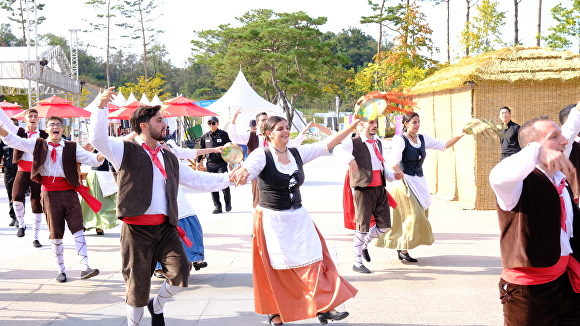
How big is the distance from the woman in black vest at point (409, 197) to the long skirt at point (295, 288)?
2602 mm

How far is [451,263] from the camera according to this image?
7.00m

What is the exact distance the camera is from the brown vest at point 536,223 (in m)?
3.00

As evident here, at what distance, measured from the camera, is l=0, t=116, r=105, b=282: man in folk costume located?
21.1ft

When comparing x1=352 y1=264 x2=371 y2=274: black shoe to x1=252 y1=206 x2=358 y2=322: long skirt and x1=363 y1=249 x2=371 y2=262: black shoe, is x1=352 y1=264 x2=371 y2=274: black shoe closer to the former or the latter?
x1=363 y1=249 x2=371 y2=262: black shoe

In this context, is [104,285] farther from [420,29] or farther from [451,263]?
[420,29]

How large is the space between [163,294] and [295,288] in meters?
1.03

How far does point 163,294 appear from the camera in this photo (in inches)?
174

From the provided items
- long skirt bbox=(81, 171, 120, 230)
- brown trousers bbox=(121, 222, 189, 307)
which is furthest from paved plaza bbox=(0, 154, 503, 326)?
brown trousers bbox=(121, 222, 189, 307)

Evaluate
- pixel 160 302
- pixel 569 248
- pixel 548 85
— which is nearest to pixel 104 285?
pixel 160 302

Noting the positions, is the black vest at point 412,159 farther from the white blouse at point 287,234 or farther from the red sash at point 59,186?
the red sash at point 59,186

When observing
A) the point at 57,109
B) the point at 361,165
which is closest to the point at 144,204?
the point at 361,165

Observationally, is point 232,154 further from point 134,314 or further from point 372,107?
point 134,314

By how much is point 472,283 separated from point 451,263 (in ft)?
3.15

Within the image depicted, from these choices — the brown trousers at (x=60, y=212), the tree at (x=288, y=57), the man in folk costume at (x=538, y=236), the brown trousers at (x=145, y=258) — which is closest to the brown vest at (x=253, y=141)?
the brown trousers at (x=60, y=212)
